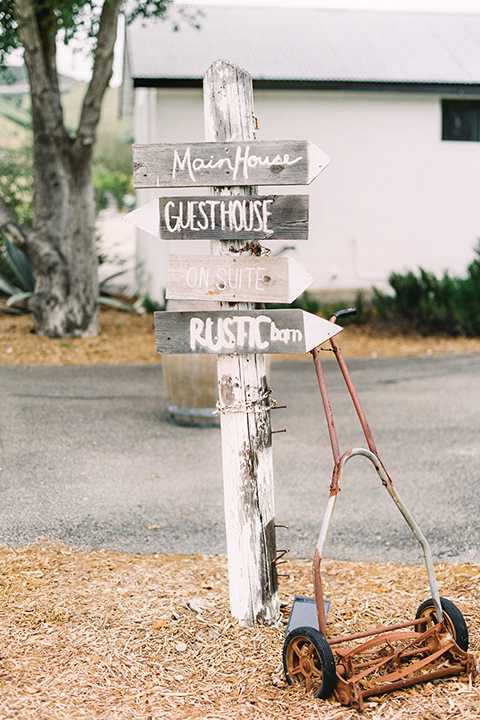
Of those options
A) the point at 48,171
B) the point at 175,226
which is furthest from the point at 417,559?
the point at 48,171

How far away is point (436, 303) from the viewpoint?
1094cm

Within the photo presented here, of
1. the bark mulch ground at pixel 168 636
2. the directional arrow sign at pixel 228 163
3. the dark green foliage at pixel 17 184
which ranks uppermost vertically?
the dark green foliage at pixel 17 184

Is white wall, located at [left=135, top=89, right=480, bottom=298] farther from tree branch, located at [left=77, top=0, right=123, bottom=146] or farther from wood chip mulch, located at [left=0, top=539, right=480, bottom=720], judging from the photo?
wood chip mulch, located at [left=0, top=539, right=480, bottom=720]

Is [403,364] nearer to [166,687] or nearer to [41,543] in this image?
[41,543]

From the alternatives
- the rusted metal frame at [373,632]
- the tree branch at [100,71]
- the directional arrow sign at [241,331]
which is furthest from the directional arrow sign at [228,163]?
the tree branch at [100,71]

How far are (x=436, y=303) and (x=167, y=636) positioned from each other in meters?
8.87

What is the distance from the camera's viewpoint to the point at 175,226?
292cm

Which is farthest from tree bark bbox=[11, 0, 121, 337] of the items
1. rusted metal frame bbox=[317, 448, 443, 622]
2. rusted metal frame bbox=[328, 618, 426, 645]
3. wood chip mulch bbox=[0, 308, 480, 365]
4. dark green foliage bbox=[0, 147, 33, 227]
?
rusted metal frame bbox=[328, 618, 426, 645]

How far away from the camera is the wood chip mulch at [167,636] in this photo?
8.29ft

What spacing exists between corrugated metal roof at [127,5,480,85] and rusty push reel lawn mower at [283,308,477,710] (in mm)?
10083

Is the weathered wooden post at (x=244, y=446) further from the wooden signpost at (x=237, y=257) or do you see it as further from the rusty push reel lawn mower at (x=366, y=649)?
the rusty push reel lawn mower at (x=366, y=649)

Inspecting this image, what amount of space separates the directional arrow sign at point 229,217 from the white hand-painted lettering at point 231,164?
0.10 meters

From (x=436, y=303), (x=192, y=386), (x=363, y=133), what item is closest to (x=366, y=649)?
(x=192, y=386)

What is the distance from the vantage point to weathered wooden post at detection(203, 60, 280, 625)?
294 cm
